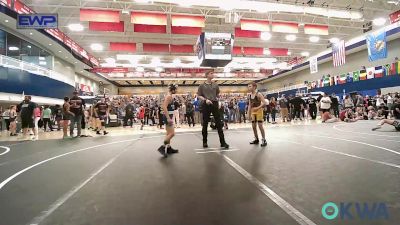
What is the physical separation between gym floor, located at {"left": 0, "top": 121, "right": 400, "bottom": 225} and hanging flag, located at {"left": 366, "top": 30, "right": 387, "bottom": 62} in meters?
16.4

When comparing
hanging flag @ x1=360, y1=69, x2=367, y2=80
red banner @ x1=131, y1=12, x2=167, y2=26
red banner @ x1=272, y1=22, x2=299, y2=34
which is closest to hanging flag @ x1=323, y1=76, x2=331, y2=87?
hanging flag @ x1=360, y1=69, x2=367, y2=80

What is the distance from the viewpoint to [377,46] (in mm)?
18344

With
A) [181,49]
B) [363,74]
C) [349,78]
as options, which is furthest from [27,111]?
[349,78]

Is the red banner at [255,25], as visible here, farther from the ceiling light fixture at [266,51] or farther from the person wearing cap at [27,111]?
the person wearing cap at [27,111]

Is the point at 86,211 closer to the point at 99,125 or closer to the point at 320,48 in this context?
the point at 99,125

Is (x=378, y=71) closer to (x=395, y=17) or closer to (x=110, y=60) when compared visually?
(x=395, y=17)

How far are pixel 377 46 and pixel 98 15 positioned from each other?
59.0 ft

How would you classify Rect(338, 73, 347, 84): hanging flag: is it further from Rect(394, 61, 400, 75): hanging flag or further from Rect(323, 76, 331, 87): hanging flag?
Rect(394, 61, 400, 75): hanging flag

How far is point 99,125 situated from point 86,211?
37.5ft

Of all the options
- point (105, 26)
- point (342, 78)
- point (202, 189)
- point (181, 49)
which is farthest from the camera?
point (342, 78)

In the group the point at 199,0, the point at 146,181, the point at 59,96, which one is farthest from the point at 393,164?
the point at 59,96

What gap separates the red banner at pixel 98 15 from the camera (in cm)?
1284

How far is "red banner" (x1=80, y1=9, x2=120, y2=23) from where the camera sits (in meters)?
12.8

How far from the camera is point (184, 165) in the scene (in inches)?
171
